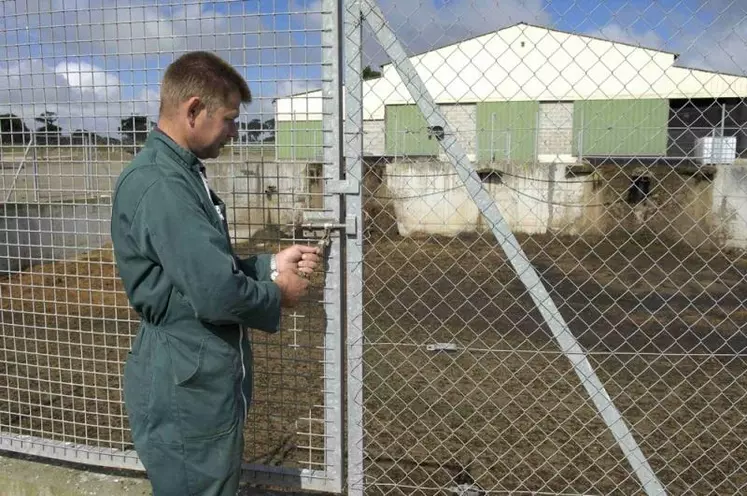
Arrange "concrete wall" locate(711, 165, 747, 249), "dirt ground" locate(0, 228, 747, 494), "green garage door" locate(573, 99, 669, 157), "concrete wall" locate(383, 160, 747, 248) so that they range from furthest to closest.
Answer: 1. "green garage door" locate(573, 99, 669, 157)
2. "concrete wall" locate(383, 160, 747, 248)
3. "concrete wall" locate(711, 165, 747, 249)
4. "dirt ground" locate(0, 228, 747, 494)

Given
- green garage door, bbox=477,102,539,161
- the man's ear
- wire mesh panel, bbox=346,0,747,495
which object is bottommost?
wire mesh panel, bbox=346,0,747,495

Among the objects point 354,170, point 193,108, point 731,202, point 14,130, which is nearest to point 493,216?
point 354,170

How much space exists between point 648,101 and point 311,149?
903 inches

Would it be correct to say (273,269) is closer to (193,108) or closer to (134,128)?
(193,108)

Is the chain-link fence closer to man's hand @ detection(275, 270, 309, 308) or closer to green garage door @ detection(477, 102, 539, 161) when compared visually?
man's hand @ detection(275, 270, 309, 308)

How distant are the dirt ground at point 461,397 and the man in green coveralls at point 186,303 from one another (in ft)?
2.39

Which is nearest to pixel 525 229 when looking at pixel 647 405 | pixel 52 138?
pixel 647 405

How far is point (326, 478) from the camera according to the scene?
8.95 ft

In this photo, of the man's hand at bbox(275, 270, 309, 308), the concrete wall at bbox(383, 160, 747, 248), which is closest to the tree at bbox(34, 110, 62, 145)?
the man's hand at bbox(275, 270, 309, 308)

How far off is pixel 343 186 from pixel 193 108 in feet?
2.47

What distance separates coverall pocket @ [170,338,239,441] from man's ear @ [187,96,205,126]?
64 centimetres

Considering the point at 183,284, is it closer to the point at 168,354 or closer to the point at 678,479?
the point at 168,354

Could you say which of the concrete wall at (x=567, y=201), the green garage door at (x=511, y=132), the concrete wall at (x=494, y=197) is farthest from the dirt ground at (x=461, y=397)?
the green garage door at (x=511, y=132)

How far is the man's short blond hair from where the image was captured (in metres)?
1.87
